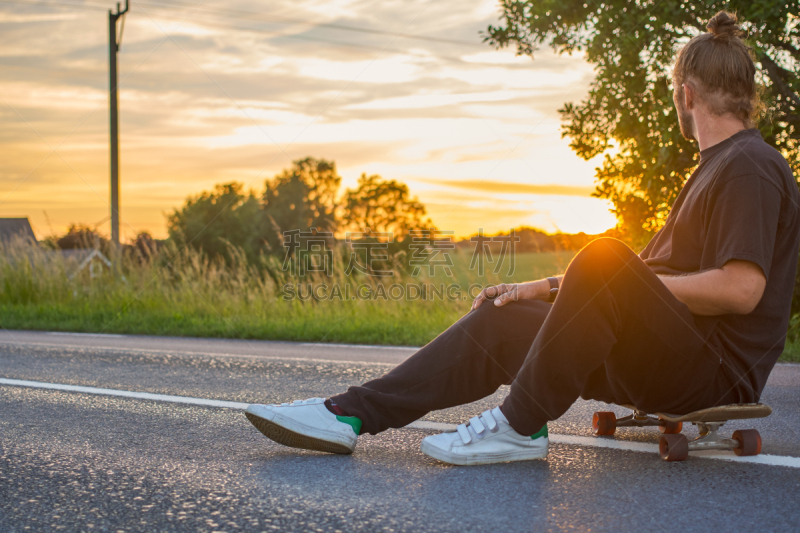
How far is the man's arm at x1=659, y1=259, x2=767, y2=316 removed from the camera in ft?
6.57

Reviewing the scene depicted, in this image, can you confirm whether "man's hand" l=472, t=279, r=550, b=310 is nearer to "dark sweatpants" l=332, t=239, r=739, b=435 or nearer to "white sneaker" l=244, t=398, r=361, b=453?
"dark sweatpants" l=332, t=239, r=739, b=435

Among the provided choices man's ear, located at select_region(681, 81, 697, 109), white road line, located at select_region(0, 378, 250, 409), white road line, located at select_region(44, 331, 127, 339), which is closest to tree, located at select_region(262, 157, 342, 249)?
white road line, located at select_region(44, 331, 127, 339)

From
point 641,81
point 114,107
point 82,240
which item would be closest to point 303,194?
point 114,107

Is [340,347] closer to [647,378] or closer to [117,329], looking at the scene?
[117,329]

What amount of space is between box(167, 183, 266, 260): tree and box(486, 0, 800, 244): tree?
4125 cm

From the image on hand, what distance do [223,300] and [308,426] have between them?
7.79 m

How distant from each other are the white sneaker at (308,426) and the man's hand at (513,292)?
644mm

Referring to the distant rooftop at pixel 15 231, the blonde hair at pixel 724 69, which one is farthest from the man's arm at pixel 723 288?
the distant rooftop at pixel 15 231

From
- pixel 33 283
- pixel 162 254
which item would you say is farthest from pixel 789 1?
pixel 33 283

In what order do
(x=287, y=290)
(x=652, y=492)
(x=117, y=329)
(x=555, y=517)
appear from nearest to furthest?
(x=555, y=517) < (x=652, y=492) < (x=117, y=329) < (x=287, y=290)

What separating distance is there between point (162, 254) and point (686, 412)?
35.1 feet

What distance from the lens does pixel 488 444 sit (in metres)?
2.33

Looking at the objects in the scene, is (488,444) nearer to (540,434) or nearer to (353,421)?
(540,434)

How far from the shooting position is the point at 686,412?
2279 millimetres
